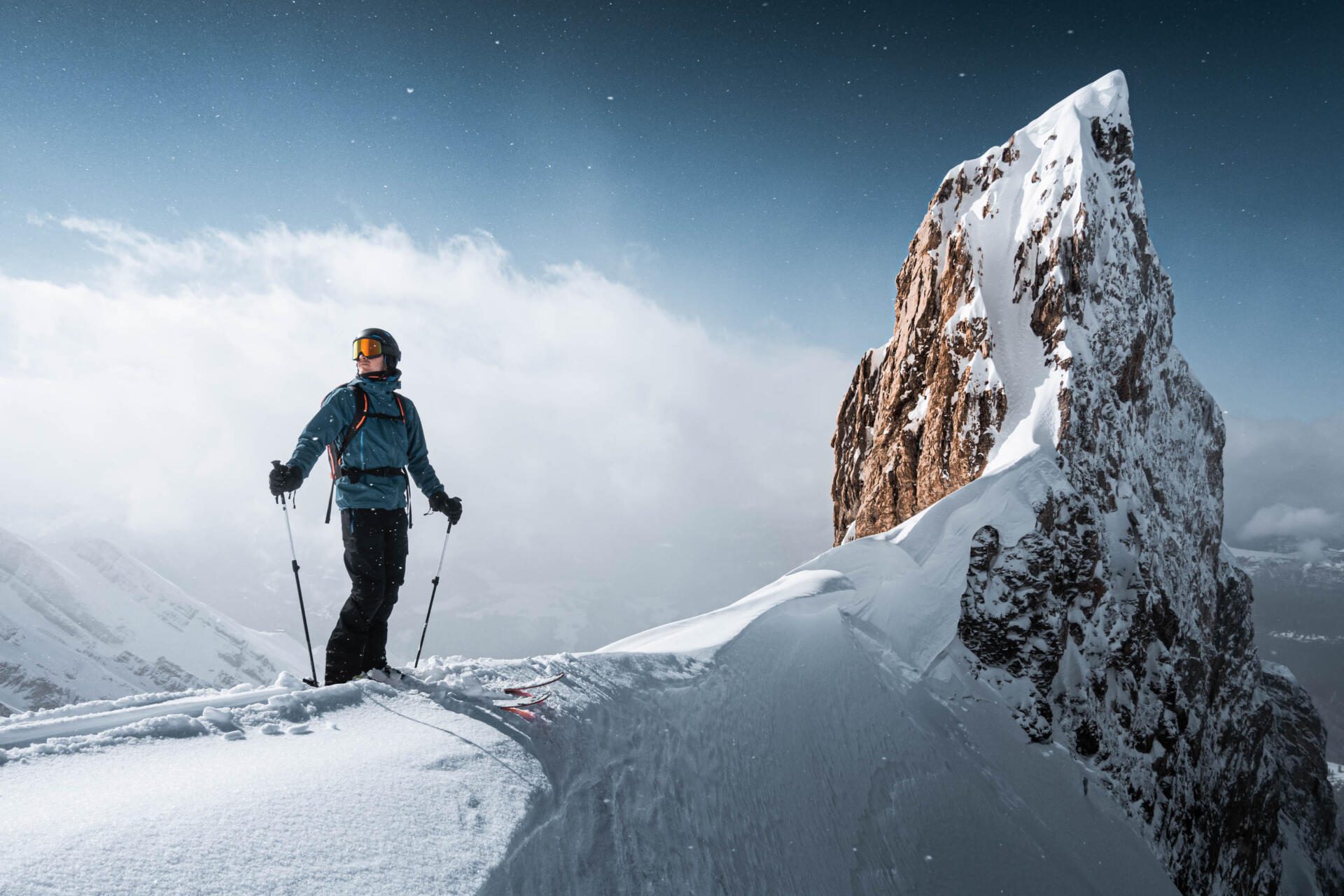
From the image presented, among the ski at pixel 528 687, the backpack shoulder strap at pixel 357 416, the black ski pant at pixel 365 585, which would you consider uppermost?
the backpack shoulder strap at pixel 357 416

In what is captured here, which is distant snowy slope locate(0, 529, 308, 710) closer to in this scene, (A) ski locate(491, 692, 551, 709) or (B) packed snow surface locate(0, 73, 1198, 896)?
(B) packed snow surface locate(0, 73, 1198, 896)

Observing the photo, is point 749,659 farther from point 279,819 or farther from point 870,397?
point 870,397

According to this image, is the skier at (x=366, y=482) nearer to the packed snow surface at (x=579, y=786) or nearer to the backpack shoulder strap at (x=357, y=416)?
the backpack shoulder strap at (x=357, y=416)

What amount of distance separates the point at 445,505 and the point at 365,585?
3.47 feet

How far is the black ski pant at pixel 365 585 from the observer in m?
4.54

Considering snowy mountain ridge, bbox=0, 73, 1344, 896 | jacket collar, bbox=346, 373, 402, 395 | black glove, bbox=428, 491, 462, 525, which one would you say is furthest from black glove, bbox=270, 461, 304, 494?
snowy mountain ridge, bbox=0, 73, 1344, 896

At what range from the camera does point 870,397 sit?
80.3 feet

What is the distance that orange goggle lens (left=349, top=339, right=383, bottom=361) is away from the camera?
4.90m

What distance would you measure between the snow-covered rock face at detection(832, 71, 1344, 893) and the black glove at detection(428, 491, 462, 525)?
33.0ft

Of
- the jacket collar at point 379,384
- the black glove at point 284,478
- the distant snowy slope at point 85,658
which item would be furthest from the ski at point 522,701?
the distant snowy slope at point 85,658

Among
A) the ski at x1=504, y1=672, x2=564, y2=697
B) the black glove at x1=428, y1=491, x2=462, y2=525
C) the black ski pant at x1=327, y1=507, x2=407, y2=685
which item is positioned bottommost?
the ski at x1=504, y1=672, x2=564, y2=697

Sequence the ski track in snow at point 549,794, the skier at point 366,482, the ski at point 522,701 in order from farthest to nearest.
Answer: the skier at point 366,482
the ski at point 522,701
the ski track in snow at point 549,794

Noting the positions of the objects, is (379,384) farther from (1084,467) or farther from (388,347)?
(1084,467)

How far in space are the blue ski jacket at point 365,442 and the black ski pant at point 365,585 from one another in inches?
4.8
